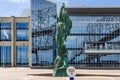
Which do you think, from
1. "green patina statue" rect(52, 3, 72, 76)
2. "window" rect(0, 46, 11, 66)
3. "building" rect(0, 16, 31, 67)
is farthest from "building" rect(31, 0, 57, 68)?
"green patina statue" rect(52, 3, 72, 76)

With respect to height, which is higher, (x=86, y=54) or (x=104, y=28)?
(x=104, y=28)

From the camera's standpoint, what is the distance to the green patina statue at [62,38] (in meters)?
41.2

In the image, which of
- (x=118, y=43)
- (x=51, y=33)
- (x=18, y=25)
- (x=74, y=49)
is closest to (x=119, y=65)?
(x=118, y=43)

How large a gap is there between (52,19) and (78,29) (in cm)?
600

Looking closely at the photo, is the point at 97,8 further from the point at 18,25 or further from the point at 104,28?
the point at 18,25

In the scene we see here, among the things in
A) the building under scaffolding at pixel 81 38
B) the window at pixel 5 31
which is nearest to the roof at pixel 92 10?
the building under scaffolding at pixel 81 38

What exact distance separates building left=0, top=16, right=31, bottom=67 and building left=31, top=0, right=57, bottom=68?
6.40m

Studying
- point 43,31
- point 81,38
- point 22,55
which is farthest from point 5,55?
point 81,38

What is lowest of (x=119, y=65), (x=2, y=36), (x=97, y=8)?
(x=119, y=65)

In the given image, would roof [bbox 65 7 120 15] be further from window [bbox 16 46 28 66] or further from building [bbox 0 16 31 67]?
window [bbox 16 46 28 66]

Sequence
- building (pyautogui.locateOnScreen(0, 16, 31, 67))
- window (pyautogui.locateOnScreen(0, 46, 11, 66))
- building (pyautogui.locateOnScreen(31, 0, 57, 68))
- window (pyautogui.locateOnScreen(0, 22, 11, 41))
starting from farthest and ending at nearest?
window (pyautogui.locateOnScreen(0, 46, 11, 66))
window (pyautogui.locateOnScreen(0, 22, 11, 41))
building (pyautogui.locateOnScreen(0, 16, 31, 67))
building (pyautogui.locateOnScreen(31, 0, 57, 68))

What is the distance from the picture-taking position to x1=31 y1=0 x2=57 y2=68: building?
260ft

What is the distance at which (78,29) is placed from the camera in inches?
3179

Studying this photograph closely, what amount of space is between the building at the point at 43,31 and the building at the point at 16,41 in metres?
6.40
